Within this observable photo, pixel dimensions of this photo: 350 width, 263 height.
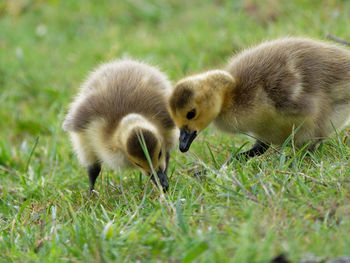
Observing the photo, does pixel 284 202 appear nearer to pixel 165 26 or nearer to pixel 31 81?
pixel 31 81

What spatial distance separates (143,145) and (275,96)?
0.87 metres

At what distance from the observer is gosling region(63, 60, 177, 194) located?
3.25 metres

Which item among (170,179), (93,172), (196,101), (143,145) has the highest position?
(196,101)

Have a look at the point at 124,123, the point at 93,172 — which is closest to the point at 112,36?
the point at 93,172

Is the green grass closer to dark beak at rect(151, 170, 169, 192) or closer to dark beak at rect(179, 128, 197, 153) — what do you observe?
dark beak at rect(151, 170, 169, 192)

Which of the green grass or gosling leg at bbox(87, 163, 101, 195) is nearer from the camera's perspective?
the green grass

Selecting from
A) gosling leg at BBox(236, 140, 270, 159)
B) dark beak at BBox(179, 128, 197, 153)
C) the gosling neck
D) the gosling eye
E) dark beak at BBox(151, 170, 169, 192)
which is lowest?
dark beak at BBox(151, 170, 169, 192)

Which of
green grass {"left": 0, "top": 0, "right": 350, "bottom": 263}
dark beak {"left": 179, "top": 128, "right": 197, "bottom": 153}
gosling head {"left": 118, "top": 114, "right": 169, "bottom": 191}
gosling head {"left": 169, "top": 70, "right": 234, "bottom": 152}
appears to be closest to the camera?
green grass {"left": 0, "top": 0, "right": 350, "bottom": 263}

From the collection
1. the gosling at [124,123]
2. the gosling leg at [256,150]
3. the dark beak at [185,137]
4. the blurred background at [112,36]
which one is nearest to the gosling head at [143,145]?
the gosling at [124,123]

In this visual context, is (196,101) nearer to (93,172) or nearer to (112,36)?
(93,172)

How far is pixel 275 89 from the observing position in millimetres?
3270

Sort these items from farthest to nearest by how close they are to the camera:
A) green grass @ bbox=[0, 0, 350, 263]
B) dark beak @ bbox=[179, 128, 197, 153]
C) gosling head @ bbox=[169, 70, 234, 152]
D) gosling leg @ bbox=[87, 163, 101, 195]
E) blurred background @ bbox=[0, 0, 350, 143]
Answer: blurred background @ bbox=[0, 0, 350, 143]
gosling leg @ bbox=[87, 163, 101, 195]
dark beak @ bbox=[179, 128, 197, 153]
gosling head @ bbox=[169, 70, 234, 152]
green grass @ bbox=[0, 0, 350, 263]

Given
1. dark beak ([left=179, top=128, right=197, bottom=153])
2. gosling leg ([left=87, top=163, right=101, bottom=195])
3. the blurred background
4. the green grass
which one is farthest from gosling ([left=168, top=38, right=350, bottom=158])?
the blurred background

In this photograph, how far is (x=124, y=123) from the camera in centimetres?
338
